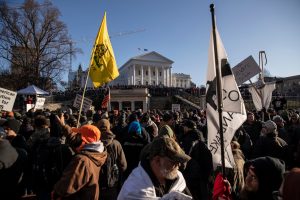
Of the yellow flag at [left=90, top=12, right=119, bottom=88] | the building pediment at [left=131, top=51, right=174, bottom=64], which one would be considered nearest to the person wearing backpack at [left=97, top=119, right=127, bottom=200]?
the yellow flag at [left=90, top=12, right=119, bottom=88]

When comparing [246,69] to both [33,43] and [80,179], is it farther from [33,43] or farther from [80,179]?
[33,43]

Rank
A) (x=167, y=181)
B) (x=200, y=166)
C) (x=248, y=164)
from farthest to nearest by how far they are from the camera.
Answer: (x=200, y=166)
(x=248, y=164)
(x=167, y=181)

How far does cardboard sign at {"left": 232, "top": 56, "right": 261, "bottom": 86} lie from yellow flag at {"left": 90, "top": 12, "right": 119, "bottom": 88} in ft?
13.5

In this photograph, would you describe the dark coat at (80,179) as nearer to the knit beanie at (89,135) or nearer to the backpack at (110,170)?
the knit beanie at (89,135)

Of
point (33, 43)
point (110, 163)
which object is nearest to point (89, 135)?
point (110, 163)

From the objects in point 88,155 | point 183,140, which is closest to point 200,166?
point 183,140

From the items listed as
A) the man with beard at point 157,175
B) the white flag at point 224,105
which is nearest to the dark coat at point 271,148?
the white flag at point 224,105

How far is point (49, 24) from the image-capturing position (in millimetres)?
32219

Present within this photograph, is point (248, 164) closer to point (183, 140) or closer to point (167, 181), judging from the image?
point (167, 181)

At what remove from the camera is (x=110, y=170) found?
4.38 meters

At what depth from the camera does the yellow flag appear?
7.30m

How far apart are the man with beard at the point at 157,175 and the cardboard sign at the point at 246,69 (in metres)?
7.07

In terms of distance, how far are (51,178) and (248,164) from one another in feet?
8.88

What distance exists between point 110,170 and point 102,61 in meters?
3.76
